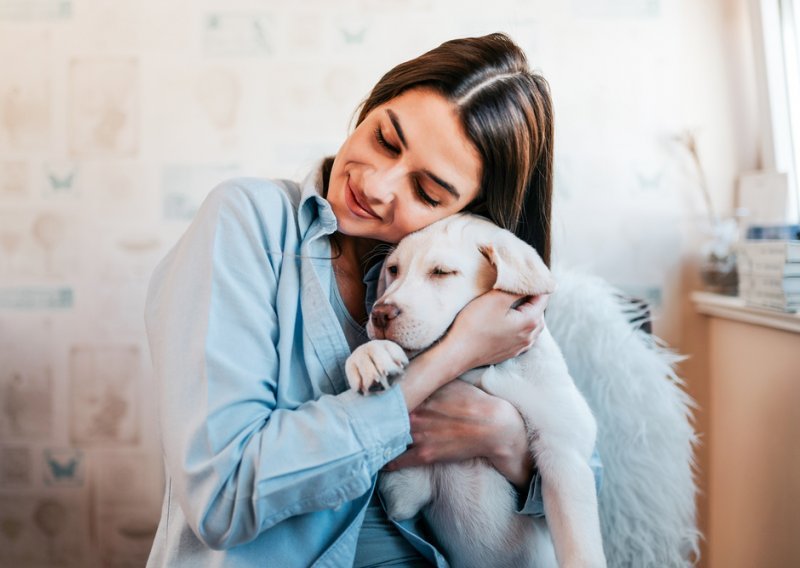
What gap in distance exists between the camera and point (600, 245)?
2074 mm

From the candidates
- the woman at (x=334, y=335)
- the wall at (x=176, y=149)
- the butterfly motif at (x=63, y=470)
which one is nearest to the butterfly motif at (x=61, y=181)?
the wall at (x=176, y=149)

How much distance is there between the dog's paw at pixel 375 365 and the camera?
88 cm

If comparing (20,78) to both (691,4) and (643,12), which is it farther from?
(691,4)

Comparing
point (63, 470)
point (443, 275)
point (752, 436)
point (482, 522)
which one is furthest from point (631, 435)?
point (63, 470)

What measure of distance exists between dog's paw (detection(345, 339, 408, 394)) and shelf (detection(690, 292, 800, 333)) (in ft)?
3.26

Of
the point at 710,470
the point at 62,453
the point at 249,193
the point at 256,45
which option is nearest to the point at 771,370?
the point at 710,470

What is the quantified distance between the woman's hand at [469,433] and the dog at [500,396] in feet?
0.07

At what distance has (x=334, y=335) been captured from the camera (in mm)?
964

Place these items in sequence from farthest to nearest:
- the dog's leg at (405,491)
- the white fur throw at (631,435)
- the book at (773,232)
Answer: the book at (773,232)
the white fur throw at (631,435)
the dog's leg at (405,491)

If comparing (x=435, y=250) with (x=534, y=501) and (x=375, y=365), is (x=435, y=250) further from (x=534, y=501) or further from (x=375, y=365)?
(x=534, y=501)

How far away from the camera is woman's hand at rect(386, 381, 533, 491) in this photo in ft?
3.32

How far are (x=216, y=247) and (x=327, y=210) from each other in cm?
19

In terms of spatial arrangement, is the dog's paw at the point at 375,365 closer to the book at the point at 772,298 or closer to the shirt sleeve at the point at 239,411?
the shirt sleeve at the point at 239,411

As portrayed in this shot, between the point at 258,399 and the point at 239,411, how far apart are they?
0.04 m
